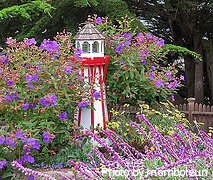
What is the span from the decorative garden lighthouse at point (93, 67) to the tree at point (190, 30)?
12.8 ft

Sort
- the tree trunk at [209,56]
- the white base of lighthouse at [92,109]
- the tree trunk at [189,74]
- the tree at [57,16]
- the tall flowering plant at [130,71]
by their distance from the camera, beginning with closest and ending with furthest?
1. the white base of lighthouse at [92,109]
2. the tall flowering plant at [130,71]
3. the tree at [57,16]
4. the tree trunk at [209,56]
5. the tree trunk at [189,74]

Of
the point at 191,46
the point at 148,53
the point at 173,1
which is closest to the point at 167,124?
the point at 148,53

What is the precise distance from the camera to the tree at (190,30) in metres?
8.08

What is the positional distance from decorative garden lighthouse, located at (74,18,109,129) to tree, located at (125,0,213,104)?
389 centimetres

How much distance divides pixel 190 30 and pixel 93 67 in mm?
5651

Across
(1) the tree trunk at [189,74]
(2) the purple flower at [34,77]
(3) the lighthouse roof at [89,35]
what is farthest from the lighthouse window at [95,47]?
(1) the tree trunk at [189,74]

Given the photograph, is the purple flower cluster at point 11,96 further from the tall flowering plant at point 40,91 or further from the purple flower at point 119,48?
the purple flower at point 119,48

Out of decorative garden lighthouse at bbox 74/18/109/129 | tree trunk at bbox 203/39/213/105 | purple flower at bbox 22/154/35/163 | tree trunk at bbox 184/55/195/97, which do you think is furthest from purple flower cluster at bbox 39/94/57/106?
tree trunk at bbox 203/39/213/105

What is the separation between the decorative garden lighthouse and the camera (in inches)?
154

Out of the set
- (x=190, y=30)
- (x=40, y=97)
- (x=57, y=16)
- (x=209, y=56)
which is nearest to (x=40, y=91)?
(x=40, y=97)

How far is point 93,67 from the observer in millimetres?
4000

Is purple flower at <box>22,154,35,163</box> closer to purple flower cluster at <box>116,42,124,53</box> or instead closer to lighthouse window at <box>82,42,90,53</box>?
lighthouse window at <box>82,42,90,53</box>

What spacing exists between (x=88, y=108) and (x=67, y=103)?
1.74ft

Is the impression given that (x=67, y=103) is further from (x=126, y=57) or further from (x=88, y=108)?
(x=126, y=57)
